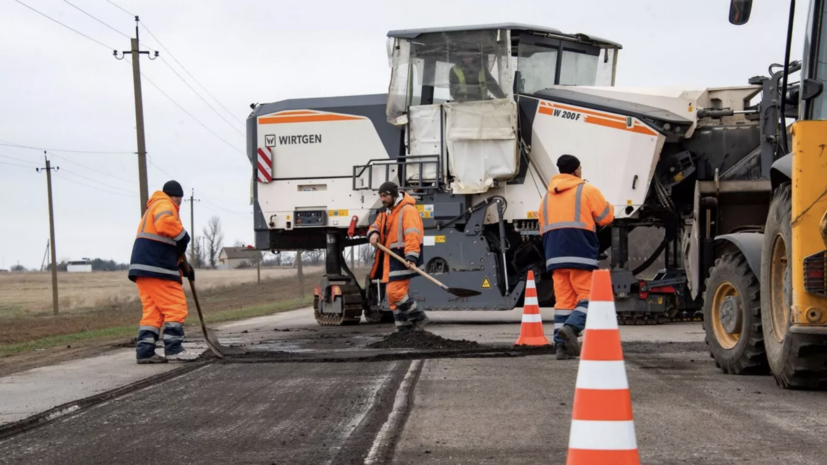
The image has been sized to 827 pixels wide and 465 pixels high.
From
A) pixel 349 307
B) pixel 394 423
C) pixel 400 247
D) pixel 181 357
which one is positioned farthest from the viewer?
pixel 349 307

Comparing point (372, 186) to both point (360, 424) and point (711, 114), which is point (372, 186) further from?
point (360, 424)

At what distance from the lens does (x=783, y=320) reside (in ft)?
23.8

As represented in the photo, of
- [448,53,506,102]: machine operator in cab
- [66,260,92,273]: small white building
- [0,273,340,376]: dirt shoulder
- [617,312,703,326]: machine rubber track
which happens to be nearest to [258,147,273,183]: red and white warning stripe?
[0,273,340,376]: dirt shoulder

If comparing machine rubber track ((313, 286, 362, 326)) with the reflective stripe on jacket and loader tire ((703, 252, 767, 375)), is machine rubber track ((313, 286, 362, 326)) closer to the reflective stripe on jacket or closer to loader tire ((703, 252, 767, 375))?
the reflective stripe on jacket

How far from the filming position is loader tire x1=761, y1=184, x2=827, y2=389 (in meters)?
6.70

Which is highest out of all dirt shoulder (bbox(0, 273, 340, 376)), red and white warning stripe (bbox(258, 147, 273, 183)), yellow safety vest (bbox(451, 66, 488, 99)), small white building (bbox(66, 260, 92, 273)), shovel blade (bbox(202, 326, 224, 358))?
yellow safety vest (bbox(451, 66, 488, 99))

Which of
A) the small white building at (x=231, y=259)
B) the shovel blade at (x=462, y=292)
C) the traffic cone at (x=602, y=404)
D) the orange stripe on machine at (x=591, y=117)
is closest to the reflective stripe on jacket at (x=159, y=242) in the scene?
the shovel blade at (x=462, y=292)

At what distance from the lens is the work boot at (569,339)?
29.8 ft

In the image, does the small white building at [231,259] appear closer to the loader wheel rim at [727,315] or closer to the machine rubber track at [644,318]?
the machine rubber track at [644,318]

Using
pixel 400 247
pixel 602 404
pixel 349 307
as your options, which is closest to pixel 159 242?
pixel 400 247

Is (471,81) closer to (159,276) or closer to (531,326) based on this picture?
(531,326)

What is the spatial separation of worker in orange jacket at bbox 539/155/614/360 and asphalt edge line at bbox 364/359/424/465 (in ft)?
5.84

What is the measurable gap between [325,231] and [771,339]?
10078 millimetres

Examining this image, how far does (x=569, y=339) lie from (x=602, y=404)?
5.32 m
